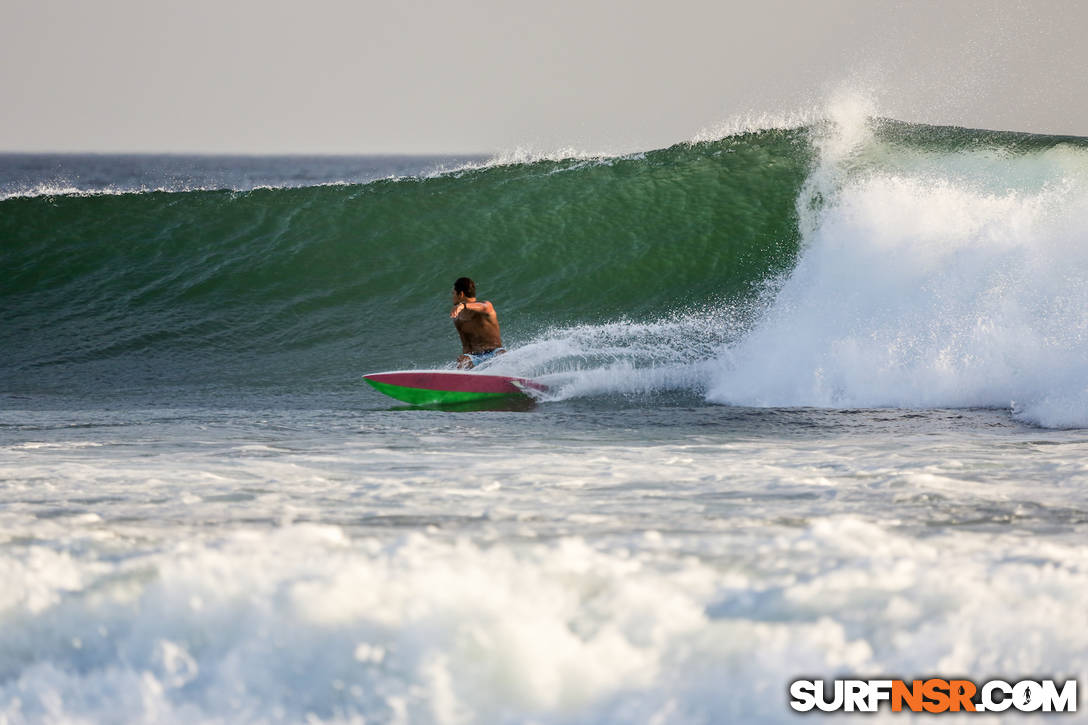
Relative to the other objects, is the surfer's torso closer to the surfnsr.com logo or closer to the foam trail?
the foam trail

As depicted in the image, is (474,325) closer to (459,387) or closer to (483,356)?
(483,356)

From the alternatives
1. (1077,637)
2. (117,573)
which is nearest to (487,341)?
(117,573)

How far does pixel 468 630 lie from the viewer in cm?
276

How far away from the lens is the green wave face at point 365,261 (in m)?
11.1

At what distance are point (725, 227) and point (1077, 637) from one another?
10832 mm

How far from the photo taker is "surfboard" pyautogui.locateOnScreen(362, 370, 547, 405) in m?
8.16

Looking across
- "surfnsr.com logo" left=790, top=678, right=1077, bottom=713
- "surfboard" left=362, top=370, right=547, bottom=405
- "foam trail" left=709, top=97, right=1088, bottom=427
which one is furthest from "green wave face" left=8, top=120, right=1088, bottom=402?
"surfnsr.com logo" left=790, top=678, right=1077, bottom=713

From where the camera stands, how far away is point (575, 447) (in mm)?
5598

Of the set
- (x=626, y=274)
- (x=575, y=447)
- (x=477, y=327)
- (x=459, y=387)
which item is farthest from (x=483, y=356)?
(x=626, y=274)

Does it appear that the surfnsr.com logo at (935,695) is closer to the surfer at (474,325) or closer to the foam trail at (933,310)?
the foam trail at (933,310)

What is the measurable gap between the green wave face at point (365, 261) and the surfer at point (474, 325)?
1685 millimetres

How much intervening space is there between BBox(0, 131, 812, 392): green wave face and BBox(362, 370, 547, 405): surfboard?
180 cm

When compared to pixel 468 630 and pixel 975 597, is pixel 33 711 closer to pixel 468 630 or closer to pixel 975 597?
pixel 468 630

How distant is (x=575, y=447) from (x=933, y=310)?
4.00 metres
